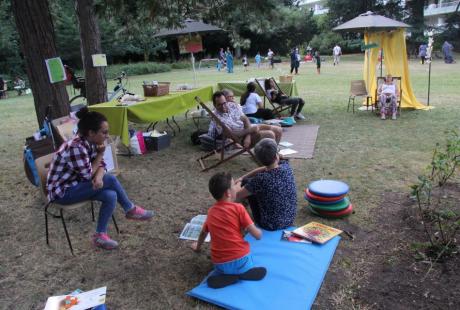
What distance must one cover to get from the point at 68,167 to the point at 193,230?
1.23 m

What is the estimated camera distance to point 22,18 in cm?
501

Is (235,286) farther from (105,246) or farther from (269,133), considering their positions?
(269,133)

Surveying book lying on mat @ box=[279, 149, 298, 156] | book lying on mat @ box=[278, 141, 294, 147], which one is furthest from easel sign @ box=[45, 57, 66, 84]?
book lying on mat @ box=[278, 141, 294, 147]

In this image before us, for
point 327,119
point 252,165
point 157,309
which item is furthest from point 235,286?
point 327,119

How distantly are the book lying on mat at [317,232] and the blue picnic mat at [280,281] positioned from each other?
54 millimetres

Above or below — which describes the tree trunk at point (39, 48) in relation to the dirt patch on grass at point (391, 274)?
above

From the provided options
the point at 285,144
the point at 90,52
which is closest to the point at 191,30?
the point at 90,52

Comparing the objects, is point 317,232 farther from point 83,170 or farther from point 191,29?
point 191,29

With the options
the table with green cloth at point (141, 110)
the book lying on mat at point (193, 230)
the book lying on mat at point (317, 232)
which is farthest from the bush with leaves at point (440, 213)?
the table with green cloth at point (141, 110)

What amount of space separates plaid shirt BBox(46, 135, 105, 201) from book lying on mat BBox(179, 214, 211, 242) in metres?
1.03

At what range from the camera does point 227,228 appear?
2701 mm

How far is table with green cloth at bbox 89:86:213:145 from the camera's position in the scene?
5461mm

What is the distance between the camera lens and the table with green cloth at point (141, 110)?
5.46m

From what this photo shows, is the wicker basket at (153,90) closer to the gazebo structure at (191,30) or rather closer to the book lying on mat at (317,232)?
the gazebo structure at (191,30)
